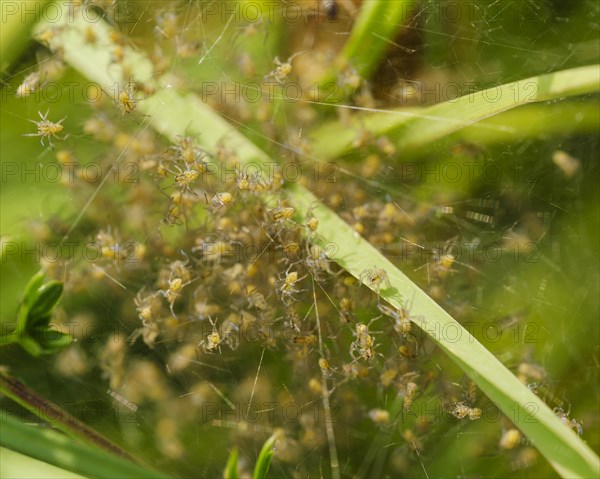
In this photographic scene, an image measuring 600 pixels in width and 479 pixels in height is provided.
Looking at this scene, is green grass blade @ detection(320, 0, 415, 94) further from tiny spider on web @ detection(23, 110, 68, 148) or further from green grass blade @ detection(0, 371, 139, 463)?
green grass blade @ detection(0, 371, 139, 463)

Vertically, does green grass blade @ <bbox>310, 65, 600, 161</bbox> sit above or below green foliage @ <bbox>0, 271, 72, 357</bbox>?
above

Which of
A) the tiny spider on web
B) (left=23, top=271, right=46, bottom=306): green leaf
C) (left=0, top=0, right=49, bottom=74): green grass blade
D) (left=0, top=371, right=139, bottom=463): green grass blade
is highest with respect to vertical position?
(left=0, top=0, right=49, bottom=74): green grass blade

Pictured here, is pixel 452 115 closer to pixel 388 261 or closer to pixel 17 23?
pixel 388 261

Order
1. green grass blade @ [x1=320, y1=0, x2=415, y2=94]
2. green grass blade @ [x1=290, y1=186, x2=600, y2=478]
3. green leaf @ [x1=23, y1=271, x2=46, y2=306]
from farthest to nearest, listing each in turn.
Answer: green grass blade @ [x1=320, y1=0, x2=415, y2=94]
green leaf @ [x1=23, y1=271, x2=46, y2=306]
green grass blade @ [x1=290, y1=186, x2=600, y2=478]

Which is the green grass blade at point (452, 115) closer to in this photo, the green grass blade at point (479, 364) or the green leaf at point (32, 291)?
the green grass blade at point (479, 364)

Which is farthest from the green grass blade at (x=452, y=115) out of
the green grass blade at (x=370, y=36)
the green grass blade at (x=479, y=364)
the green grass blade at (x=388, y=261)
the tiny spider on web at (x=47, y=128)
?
the tiny spider on web at (x=47, y=128)

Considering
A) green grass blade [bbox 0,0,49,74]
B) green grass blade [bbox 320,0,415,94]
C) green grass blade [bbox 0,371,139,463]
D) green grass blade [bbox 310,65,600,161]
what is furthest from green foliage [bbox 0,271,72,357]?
green grass blade [bbox 320,0,415,94]

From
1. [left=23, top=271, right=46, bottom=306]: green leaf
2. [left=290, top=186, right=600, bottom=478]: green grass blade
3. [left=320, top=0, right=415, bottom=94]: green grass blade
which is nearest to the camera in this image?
[left=290, top=186, right=600, bottom=478]: green grass blade

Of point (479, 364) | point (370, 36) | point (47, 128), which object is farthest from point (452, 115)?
point (47, 128)

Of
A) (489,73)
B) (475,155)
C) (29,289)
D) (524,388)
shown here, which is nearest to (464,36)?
(489,73)
